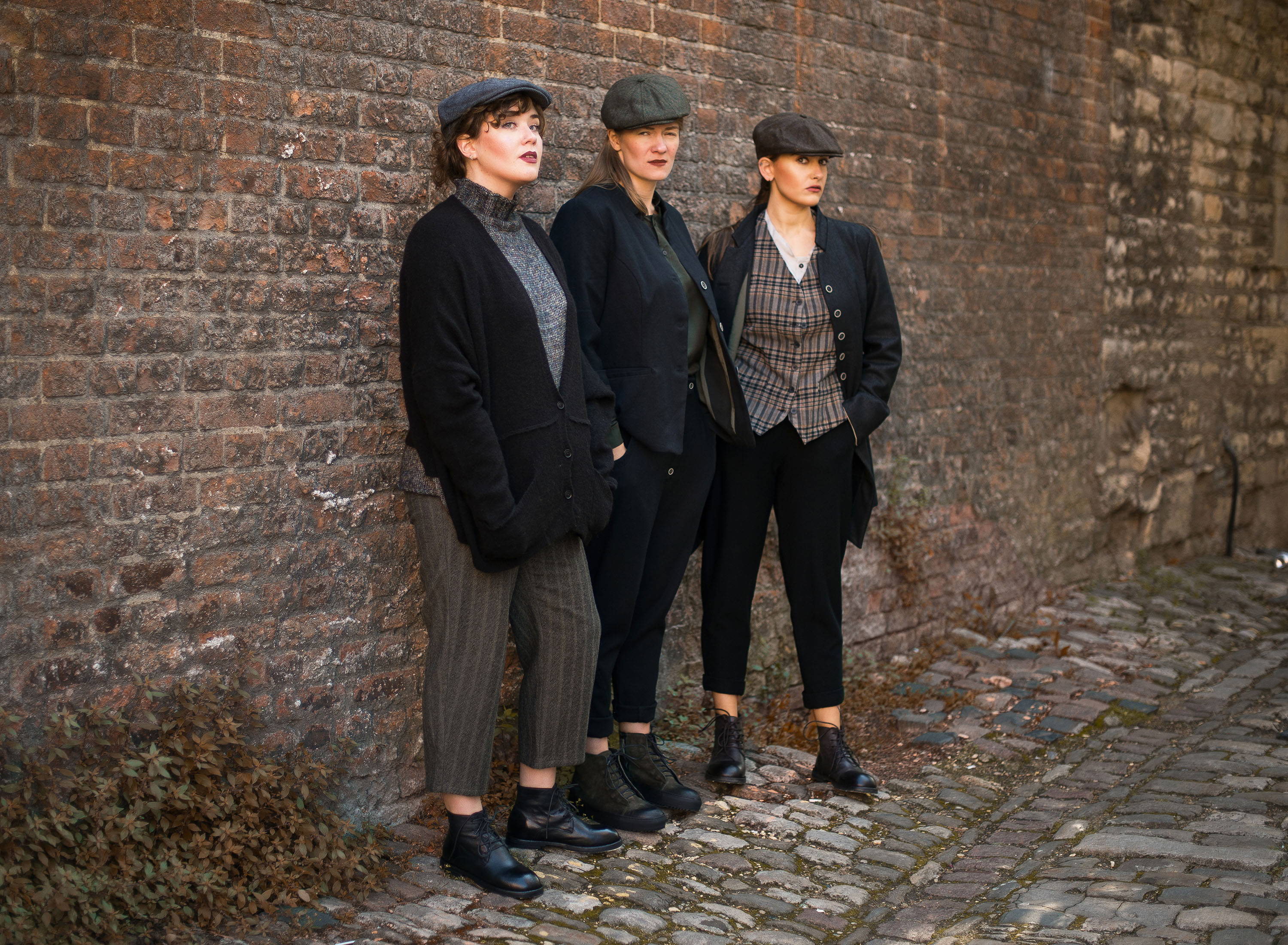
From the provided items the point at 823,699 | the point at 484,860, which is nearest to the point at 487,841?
the point at 484,860

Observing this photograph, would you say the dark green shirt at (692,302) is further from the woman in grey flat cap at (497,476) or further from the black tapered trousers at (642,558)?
the woman in grey flat cap at (497,476)

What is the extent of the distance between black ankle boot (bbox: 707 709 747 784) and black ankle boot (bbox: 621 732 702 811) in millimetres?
220

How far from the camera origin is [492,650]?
3.61 m

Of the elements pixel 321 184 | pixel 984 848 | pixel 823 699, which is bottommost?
pixel 984 848

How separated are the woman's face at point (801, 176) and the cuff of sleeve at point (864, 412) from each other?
2.21 ft

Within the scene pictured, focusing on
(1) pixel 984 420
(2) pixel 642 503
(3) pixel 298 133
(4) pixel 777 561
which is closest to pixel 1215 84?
(1) pixel 984 420

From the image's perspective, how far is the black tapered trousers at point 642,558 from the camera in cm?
400

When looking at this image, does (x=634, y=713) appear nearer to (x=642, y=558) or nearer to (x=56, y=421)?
(x=642, y=558)

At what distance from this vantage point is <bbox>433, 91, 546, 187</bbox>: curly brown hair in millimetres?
3561

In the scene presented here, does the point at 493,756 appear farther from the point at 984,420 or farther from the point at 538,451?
the point at 984,420

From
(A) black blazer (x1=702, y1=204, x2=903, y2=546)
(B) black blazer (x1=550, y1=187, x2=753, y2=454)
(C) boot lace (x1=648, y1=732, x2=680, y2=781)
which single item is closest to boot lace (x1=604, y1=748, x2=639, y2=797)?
(C) boot lace (x1=648, y1=732, x2=680, y2=781)

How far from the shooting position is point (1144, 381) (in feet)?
26.0

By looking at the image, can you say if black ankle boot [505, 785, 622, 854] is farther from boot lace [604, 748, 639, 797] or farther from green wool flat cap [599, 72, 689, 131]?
green wool flat cap [599, 72, 689, 131]

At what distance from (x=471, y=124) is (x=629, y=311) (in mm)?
708
